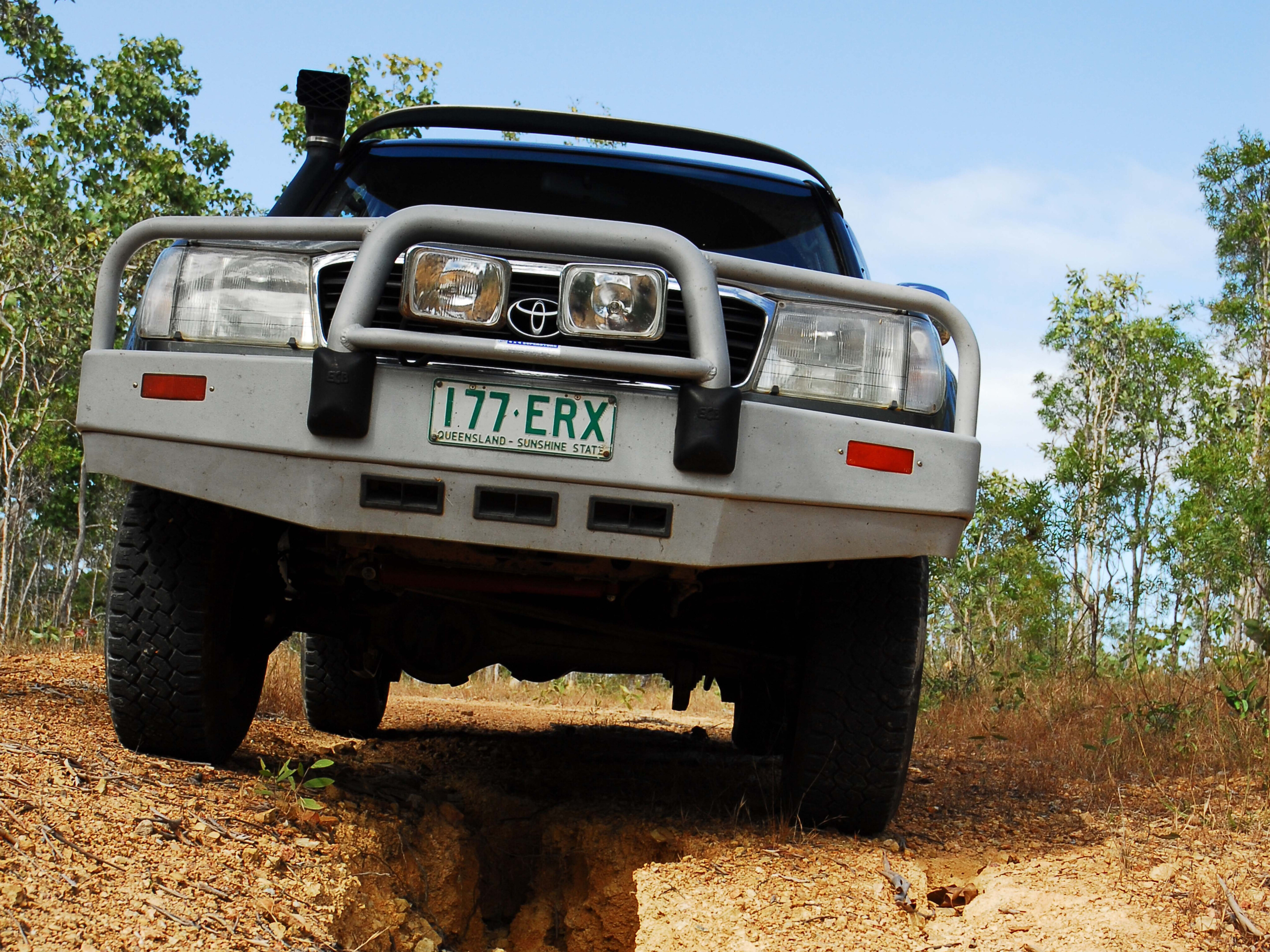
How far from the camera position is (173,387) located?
2.33 meters

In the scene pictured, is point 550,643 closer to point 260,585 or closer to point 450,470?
point 260,585

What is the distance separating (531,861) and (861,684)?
115 cm

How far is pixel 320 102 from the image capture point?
3484 mm

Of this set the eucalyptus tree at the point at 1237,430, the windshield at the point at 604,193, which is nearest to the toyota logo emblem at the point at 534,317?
the windshield at the point at 604,193

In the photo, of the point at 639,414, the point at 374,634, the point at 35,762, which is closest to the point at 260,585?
the point at 374,634

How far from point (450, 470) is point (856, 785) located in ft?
4.47

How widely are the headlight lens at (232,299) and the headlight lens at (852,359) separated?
100 cm

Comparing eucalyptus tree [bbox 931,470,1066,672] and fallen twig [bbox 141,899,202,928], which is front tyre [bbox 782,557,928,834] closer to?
fallen twig [bbox 141,899,202,928]

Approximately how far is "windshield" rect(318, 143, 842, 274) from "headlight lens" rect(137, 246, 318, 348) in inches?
35.7

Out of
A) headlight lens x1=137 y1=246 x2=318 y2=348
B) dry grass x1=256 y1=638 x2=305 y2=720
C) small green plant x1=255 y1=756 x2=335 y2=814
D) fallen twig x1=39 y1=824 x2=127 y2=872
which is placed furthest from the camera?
dry grass x1=256 y1=638 x2=305 y2=720

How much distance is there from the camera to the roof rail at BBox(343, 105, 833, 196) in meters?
3.31

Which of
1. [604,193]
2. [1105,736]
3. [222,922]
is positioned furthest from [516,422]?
[1105,736]

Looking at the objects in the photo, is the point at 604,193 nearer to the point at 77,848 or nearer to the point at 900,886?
the point at 900,886

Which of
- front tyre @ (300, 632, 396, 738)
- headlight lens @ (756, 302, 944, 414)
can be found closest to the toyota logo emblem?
headlight lens @ (756, 302, 944, 414)
